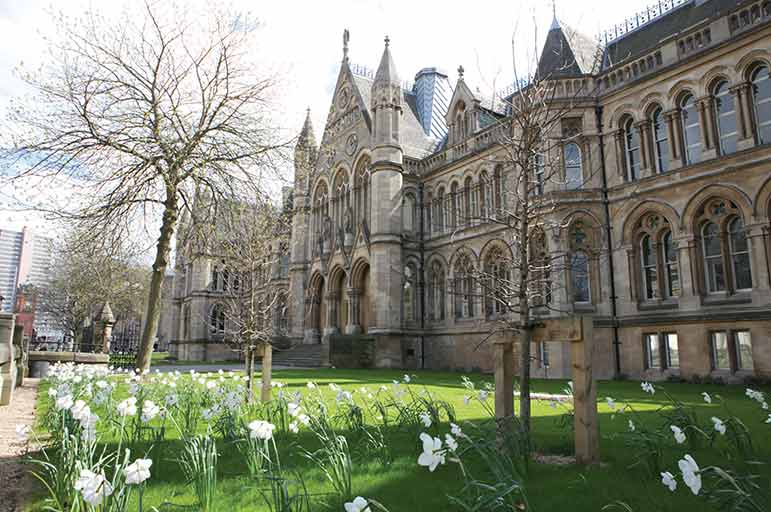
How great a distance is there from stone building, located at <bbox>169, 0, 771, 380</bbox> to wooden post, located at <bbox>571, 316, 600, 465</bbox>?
309 centimetres

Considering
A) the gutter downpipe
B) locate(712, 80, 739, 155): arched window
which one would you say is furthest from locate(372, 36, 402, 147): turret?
locate(712, 80, 739, 155): arched window

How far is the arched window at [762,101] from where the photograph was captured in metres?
16.2

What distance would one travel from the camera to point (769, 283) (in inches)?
604

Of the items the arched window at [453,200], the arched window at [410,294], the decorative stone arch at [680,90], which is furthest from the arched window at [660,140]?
the arched window at [410,294]

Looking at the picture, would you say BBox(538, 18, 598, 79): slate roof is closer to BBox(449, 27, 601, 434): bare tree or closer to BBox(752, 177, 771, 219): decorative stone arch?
BBox(449, 27, 601, 434): bare tree

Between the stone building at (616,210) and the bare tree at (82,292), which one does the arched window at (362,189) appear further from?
the bare tree at (82,292)

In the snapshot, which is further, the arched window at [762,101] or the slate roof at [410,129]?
the slate roof at [410,129]

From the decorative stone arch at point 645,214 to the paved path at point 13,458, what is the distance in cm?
1905

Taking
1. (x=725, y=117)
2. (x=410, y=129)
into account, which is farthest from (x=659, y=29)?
(x=410, y=129)

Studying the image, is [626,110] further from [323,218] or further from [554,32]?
[323,218]

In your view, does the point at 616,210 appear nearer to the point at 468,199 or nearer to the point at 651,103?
the point at 651,103

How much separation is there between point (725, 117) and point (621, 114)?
3778mm

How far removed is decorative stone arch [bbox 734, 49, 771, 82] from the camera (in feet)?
52.6

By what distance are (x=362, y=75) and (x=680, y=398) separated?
31.2m
